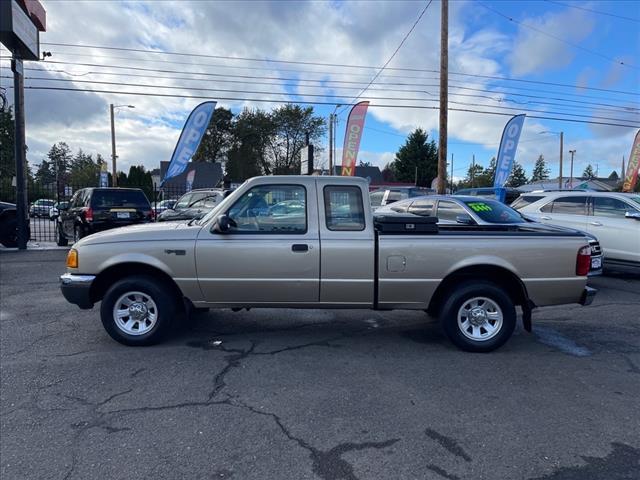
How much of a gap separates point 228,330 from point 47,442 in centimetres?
272

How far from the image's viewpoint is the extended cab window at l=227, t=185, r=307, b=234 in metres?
4.97

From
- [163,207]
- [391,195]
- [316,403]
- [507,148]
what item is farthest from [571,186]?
[316,403]

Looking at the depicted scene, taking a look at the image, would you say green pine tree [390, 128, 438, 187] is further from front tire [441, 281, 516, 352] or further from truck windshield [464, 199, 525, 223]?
front tire [441, 281, 516, 352]

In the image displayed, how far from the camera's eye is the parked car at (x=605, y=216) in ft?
30.0

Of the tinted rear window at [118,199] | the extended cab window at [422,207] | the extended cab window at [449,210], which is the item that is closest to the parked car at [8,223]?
the tinted rear window at [118,199]

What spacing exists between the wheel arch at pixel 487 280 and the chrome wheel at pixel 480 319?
0.82ft

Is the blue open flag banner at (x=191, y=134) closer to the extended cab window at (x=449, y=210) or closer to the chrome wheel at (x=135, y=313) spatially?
the extended cab window at (x=449, y=210)

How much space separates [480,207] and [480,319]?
440 centimetres

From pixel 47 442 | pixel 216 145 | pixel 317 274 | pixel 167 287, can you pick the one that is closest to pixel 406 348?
pixel 317 274

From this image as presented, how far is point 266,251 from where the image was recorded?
16.0 ft

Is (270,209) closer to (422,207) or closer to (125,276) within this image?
(125,276)

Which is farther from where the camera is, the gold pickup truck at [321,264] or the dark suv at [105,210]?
the dark suv at [105,210]

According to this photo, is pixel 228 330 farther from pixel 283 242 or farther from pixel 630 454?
pixel 630 454

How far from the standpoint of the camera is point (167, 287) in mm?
5094
